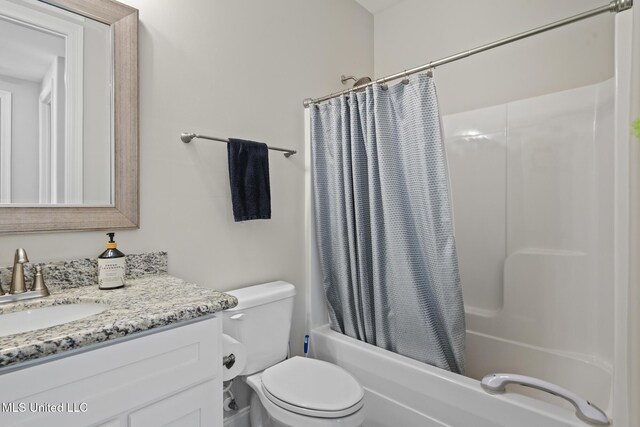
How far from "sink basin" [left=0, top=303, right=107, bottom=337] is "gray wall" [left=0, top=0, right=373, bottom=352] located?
8.4 inches

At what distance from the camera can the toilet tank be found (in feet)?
4.74

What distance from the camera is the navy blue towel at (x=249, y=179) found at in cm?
155

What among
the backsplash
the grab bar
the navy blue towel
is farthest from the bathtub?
the backsplash

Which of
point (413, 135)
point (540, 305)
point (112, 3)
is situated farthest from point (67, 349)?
point (540, 305)

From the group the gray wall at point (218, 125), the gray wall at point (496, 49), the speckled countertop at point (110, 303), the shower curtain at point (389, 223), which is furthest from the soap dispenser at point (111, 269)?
the gray wall at point (496, 49)

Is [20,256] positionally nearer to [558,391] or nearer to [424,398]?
[424,398]

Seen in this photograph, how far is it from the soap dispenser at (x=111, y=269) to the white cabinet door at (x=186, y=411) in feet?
1.51

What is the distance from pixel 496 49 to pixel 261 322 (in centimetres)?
196

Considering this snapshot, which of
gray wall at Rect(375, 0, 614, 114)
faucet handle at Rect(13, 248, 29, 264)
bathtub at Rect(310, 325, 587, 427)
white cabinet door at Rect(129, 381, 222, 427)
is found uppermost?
gray wall at Rect(375, 0, 614, 114)

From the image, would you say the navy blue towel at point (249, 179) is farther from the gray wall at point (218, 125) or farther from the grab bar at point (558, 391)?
the grab bar at point (558, 391)

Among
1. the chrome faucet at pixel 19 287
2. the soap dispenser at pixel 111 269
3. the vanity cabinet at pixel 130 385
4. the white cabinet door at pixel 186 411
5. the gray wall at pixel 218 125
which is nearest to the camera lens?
the vanity cabinet at pixel 130 385

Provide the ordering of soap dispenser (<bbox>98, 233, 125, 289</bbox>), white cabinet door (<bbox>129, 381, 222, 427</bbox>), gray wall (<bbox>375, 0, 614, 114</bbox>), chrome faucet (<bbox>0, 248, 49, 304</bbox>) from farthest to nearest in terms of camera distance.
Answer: gray wall (<bbox>375, 0, 614, 114</bbox>) → soap dispenser (<bbox>98, 233, 125, 289</bbox>) → chrome faucet (<bbox>0, 248, 49, 304</bbox>) → white cabinet door (<bbox>129, 381, 222, 427</bbox>)

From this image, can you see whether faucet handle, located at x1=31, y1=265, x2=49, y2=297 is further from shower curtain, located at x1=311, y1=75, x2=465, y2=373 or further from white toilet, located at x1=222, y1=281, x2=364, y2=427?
shower curtain, located at x1=311, y1=75, x2=465, y2=373

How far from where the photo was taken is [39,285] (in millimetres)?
1034
